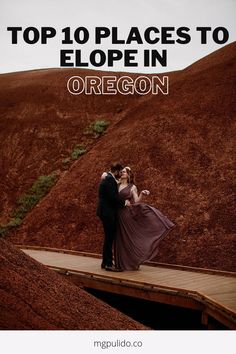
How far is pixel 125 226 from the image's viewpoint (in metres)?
8.51

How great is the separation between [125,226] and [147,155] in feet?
23.0

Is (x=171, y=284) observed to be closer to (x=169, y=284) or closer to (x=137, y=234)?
(x=169, y=284)

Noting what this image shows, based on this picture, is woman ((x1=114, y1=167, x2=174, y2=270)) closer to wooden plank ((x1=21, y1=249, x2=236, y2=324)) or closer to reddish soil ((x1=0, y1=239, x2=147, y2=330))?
wooden plank ((x1=21, y1=249, x2=236, y2=324))

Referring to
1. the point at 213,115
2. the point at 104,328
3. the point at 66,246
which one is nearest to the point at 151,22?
the point at 104,328

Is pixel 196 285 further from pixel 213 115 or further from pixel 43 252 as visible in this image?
pixel 213 115

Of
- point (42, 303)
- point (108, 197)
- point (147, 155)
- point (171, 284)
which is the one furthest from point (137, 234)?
point (147, 155)

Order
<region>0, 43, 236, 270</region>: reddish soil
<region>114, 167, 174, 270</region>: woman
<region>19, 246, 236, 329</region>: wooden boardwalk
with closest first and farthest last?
<region>19, 246, 236, 329</region>: wooden boardwalk < <region>114, 167, 174, 270</region>: woman < <region>0, 43, 236, 270</region>: reddish soil

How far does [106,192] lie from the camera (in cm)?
838

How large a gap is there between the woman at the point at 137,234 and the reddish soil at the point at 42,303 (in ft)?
6.26

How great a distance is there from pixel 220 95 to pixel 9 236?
9.92 meters

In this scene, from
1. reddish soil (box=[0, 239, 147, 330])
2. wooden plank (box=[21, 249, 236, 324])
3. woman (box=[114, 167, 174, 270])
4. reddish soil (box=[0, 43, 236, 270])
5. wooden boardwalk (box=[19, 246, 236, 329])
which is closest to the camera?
reddish soil (box=[0, 239, 147, 330])

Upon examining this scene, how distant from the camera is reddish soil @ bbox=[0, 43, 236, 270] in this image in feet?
36.9

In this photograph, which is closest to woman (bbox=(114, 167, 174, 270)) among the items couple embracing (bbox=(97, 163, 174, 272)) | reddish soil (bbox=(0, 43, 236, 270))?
couple embracing (bbox=(97, 163, 174, 272))

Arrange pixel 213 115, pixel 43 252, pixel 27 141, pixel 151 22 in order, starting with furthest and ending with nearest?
pixel 27 141 < pixel 213 115 < pixel 43 252 < pixel 151 22
